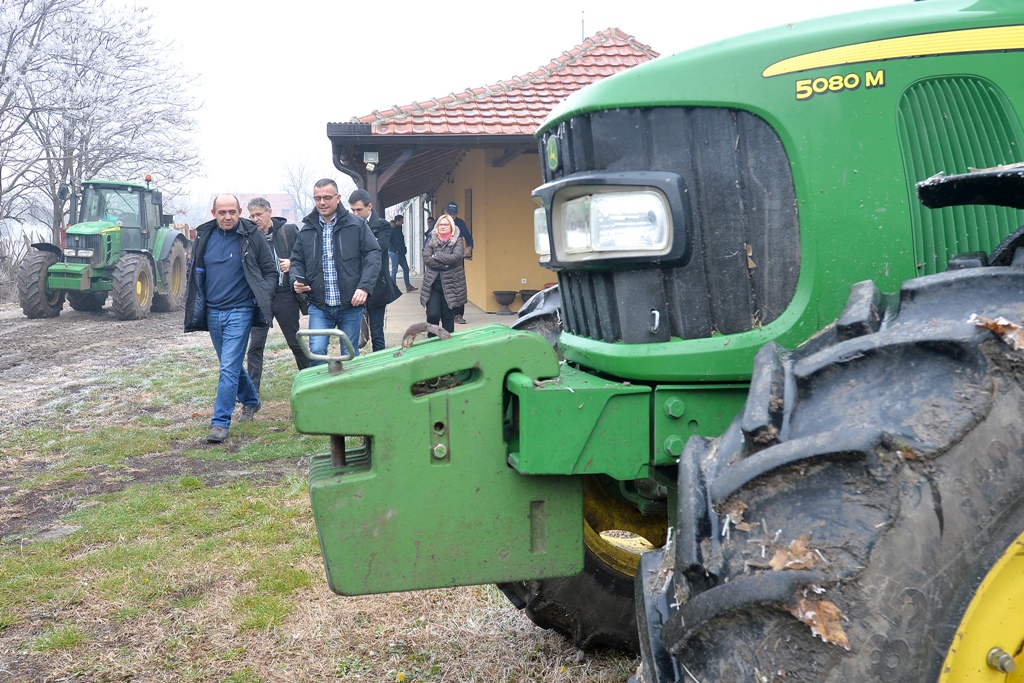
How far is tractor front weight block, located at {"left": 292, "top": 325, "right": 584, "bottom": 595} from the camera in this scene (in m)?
2.11

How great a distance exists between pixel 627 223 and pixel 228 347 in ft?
17.7

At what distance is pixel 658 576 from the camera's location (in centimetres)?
178

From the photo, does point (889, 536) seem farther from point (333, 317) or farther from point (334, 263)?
point (333, 317)

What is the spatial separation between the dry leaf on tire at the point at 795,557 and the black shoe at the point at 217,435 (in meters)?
6.07

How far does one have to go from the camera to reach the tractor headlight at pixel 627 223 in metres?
2.07

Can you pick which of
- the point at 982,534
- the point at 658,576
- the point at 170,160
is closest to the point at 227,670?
the point at 658,576

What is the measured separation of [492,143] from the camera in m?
12.9

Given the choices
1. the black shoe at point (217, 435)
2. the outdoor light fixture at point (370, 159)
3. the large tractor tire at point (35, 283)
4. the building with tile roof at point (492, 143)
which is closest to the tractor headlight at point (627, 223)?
the black shoe at point (217, 435)

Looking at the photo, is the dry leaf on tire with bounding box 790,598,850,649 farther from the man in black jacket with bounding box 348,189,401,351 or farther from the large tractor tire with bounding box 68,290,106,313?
the large tractor tire with bounding box 68,290,106,313

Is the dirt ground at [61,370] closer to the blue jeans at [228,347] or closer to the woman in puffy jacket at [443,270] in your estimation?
the blue jeans at [228,347]

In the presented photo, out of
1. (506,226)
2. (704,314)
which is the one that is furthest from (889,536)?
(506,226)

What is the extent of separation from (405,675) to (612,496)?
94 cm

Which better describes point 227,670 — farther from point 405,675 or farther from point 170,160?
point 170,160

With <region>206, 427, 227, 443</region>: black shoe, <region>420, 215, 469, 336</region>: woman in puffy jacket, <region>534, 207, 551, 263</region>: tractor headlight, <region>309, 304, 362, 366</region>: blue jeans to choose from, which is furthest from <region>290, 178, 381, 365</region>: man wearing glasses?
<region>534, 207, 551, 263</region>: tractor headlight
